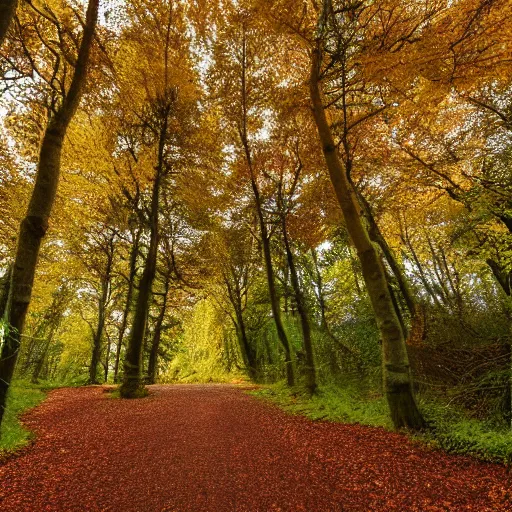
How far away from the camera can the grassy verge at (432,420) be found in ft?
11.4

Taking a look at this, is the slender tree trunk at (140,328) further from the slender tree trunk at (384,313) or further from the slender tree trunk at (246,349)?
the slender tree trunk at (246,349)

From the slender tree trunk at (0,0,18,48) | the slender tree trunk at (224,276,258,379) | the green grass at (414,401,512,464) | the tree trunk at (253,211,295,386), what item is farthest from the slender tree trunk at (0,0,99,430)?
the slender tree trunk at (224,276,258,379)

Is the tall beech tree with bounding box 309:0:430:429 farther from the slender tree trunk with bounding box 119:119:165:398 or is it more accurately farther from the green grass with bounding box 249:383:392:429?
the slender tree trunk with bounding box 119:119:165:398

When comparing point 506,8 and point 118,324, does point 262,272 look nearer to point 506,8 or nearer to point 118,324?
point 118,324

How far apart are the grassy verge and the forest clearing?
0.05 meters

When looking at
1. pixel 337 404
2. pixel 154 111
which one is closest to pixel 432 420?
pixel 337 404

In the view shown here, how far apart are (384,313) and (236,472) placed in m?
3.22

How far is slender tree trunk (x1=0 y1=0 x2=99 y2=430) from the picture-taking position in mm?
3750

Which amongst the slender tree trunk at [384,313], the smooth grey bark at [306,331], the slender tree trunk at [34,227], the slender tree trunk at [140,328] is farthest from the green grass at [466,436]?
the slender tree trunk at [140,328]

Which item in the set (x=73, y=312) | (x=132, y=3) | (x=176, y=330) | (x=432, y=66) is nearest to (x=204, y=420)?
(x=432, y=66)

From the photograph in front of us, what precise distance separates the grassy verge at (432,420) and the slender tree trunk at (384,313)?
0.32 meters

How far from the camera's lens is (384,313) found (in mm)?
4996

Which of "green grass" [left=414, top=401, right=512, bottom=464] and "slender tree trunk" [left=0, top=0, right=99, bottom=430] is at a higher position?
"slender tree trunk" [left=0, top=0, right=99, bottom=430]

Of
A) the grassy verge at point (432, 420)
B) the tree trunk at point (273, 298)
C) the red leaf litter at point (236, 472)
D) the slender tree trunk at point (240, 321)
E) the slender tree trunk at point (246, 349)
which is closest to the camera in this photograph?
the red leaf litter at point (236, 472)
